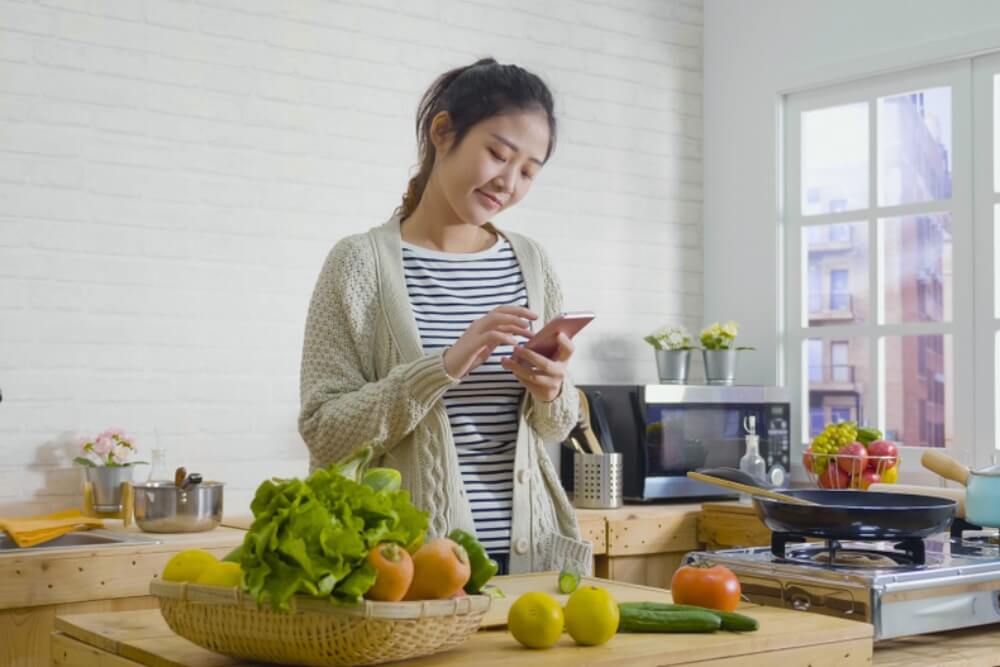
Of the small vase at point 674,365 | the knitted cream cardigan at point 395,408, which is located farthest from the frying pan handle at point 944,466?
the small vase at point 674,365

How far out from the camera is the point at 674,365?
4.79 metres

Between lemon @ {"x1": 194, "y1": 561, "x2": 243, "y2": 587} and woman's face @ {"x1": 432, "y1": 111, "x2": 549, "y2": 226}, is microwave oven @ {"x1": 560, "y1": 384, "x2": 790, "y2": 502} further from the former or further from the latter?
lemon @ {"x1": 194, "y1": 561, "x2": 243, "y2": 587}

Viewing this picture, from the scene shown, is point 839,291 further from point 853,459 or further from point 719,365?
point 853,459

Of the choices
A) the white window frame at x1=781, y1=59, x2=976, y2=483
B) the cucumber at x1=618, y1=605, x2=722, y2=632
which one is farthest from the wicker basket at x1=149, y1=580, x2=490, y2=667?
the white window frame at x1=781, y1=59, x2=976, y2=483

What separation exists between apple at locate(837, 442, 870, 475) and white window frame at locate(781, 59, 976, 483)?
57 centimetres

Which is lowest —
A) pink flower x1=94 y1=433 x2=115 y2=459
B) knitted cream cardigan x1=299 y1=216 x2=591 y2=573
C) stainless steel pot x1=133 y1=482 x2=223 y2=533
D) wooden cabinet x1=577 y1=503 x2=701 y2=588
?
wooden cabinet x1=577 y1=503 x2=701 y2=588

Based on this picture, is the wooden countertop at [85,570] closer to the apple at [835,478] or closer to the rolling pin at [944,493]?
the rolling pin at [944,493]

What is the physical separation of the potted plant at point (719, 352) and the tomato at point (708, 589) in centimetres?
298

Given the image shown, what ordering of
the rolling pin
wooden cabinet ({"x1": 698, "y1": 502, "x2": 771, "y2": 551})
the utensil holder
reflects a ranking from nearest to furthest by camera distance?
1. the rolling pin
2. wooden cabinet ({"x1": 698, "y1": 502, "x2": 771, "y2": 551})
3. the utensil holder

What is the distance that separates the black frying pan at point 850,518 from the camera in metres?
2.13

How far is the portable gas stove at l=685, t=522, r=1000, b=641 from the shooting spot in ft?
6.87

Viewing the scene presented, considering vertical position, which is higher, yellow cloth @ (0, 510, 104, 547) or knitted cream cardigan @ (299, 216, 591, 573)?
knitted cream cardigan @ (299, 216, 591, 573)

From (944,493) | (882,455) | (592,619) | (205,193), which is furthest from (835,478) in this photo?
(592,619)

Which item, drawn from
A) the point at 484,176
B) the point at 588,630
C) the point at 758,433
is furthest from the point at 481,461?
the point at 758,433
